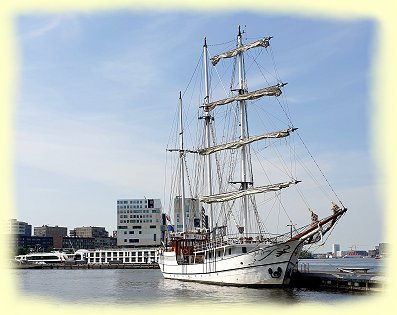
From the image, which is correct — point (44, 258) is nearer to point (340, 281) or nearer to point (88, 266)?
point (88, 266)

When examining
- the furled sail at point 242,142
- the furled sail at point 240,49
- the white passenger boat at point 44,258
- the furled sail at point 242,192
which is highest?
the furled sail at point 240,49

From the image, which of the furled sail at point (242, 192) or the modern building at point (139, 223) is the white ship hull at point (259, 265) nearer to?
the furled sail at point (242, 192)

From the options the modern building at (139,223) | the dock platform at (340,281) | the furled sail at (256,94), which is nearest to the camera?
the dock platform at (340,281)

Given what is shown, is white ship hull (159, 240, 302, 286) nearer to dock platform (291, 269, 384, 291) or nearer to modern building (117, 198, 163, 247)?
dock platform (291, 269, 384, 291)

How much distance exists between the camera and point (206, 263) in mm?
61156

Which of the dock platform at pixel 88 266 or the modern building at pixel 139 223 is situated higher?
the modern building at pixel 139 223

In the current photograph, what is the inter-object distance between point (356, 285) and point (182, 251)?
111 feet

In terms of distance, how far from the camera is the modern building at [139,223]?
180 m

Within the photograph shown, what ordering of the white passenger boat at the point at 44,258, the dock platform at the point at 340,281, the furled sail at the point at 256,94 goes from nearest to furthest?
the dock platform at the point at 340,281
the furled sail at the point at 256,94
the white passenger boat at the point at 44,258

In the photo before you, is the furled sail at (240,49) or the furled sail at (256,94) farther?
the furled sail at (240,49)

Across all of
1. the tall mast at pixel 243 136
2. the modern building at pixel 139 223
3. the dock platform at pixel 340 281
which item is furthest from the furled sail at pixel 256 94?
the modern building at pixel 139 223

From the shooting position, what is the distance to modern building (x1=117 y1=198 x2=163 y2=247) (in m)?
180

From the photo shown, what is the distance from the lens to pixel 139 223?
596 feet

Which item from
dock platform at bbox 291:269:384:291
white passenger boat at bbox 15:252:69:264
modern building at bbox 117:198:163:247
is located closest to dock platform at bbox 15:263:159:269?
white passenger boat at bbox 15:252:69:264
